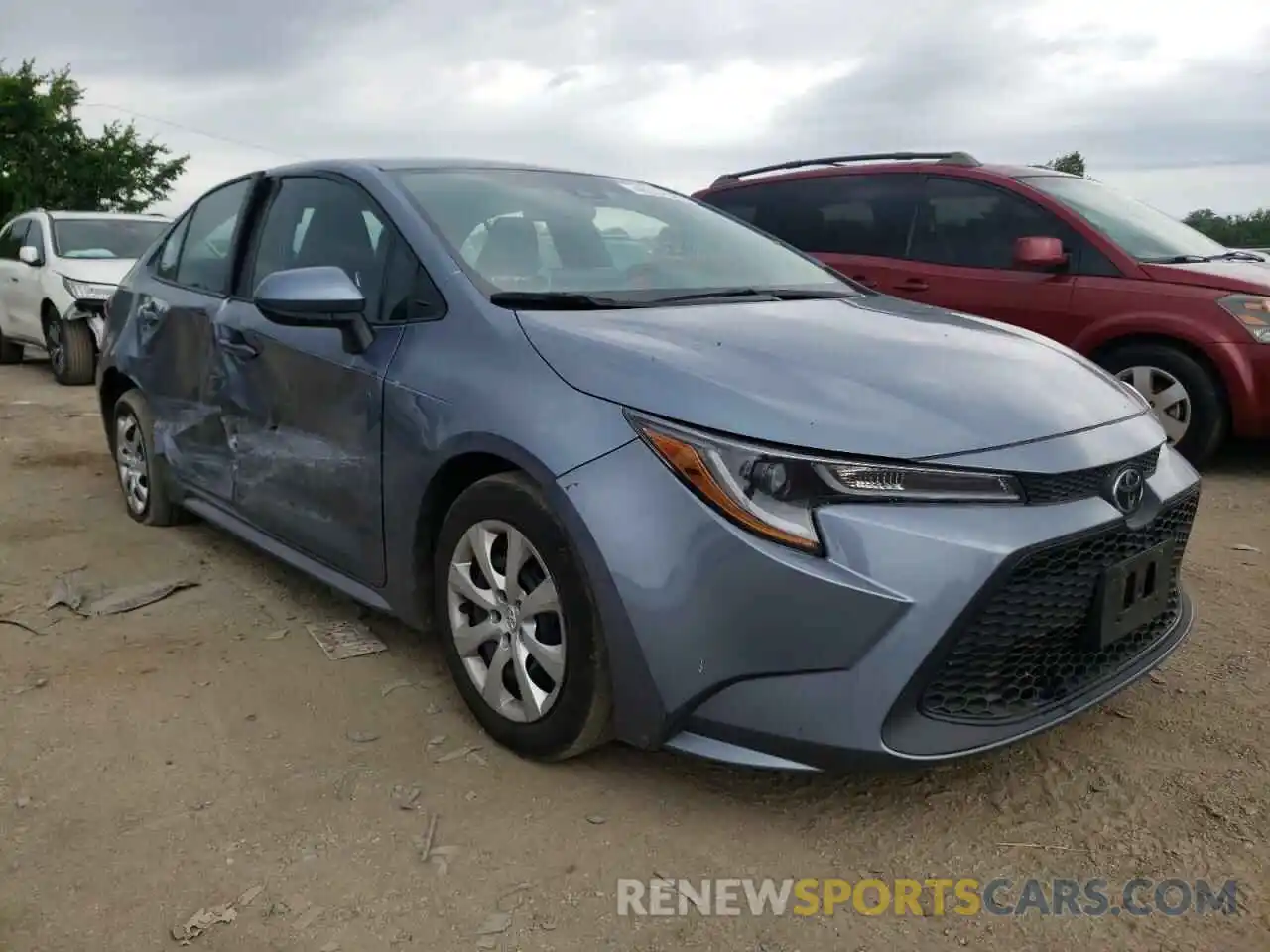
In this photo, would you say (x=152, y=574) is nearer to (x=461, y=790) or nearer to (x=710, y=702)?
(x=461, y=790)

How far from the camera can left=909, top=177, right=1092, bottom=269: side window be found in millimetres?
5805

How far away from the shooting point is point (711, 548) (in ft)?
6.75

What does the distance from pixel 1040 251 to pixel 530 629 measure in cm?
412

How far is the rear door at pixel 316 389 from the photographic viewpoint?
9.49ft

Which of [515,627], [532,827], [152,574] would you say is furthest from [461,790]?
[152,574]

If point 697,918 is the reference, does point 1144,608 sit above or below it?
above

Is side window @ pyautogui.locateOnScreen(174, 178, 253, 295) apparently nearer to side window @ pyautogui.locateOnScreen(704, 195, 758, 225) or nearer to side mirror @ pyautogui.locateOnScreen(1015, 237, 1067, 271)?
side window @ pyautogui.locateOnScreen(704, 195, 758, 225)

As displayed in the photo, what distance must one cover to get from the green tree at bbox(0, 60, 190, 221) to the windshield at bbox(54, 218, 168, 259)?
15.8 metres

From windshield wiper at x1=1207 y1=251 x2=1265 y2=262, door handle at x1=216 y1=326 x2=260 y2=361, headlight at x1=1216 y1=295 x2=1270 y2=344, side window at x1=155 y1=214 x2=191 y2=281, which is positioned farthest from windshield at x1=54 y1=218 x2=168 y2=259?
headlight at x1=1216 y1=295 x2=1270 y2=344

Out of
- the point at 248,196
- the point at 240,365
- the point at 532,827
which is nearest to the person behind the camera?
the point at 532,827

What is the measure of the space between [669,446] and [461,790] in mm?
956

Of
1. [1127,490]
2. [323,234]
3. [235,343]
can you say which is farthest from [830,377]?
[235,343]

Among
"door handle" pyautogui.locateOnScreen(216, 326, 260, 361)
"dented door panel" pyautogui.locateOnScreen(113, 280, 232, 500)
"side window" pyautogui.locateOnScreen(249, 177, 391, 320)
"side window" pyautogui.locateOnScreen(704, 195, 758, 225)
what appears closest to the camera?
"side window" pyautogui.locateOnScreen(249, 177, 391, 320)

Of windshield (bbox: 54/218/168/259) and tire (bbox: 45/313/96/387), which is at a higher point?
windshield (bbox: 54/218/168/259)
